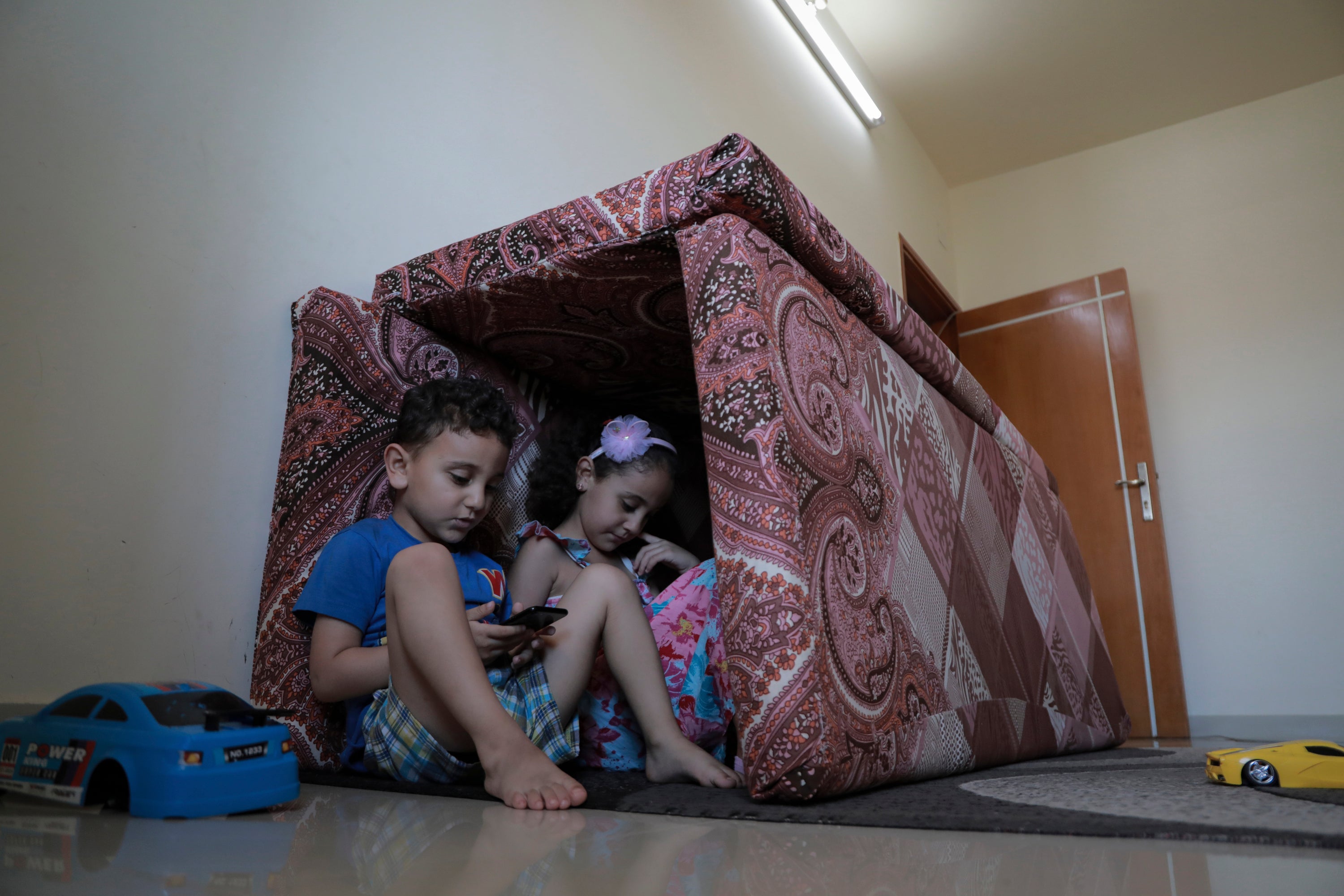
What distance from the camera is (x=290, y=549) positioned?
1292 mm

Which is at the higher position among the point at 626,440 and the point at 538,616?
the point at 626,440

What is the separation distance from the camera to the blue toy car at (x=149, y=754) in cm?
81

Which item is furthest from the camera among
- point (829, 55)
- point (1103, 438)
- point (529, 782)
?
point (1103, 438)

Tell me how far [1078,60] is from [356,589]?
14.1 ft

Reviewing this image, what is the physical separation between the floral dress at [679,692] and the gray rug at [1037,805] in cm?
8

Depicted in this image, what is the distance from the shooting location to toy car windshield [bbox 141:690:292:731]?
2.73 feet

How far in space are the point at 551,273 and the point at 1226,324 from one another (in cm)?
394

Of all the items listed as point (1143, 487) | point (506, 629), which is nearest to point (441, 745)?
point (506, 629)

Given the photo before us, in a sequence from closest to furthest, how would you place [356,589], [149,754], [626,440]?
[149,754]
[356,589]
[626,440]

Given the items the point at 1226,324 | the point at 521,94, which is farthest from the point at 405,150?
the point at 1226,324

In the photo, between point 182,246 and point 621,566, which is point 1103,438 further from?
point 182,246

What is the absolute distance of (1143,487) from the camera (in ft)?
12.4

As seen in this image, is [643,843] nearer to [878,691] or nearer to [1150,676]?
[878,691]

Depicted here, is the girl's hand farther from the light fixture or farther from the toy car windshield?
the light fixture
